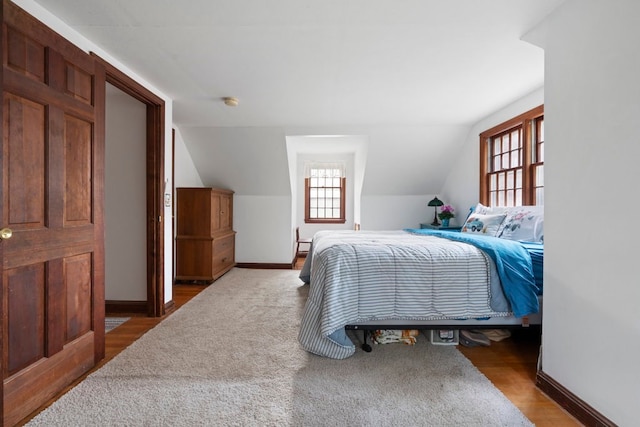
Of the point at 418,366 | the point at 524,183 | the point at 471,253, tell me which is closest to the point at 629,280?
the point at 471,253

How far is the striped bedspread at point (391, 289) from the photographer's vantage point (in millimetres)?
2098

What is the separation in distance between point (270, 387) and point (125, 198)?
2438 millimetres

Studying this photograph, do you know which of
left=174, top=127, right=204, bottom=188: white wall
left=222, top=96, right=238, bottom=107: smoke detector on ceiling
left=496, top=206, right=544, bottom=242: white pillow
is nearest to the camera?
left=496, top=206, right=544, bottom=242: white pillow

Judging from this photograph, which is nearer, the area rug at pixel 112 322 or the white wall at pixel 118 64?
the white wall at pixel 118 64

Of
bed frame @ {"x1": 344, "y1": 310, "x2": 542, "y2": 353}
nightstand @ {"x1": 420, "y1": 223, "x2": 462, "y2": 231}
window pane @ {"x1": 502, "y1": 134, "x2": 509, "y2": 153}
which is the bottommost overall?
bed frame @ {"x1": 344, "y1": 310, "x2": 542, "y2": 353}

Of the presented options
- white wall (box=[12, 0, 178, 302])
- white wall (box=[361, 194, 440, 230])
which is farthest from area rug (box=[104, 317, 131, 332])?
white wall (box=[361, 194, 440, 230])

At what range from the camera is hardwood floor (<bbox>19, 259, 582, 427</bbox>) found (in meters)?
1.59

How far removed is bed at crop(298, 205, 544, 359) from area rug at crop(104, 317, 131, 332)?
1.81 metres

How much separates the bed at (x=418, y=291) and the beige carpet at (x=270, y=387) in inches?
8.9

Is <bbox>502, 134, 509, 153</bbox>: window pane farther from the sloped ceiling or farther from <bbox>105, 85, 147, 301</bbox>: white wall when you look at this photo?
<bbox>105, 85, 147, 301</bbox>: white wall

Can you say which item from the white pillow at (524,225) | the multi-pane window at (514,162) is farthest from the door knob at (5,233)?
the multi-pane window at (514,162)

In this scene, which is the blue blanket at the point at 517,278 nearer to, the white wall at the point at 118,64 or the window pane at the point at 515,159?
the window pane at the point at 515,159

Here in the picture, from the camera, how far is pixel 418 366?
202 centimetres

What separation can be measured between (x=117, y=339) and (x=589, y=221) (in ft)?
10.7
